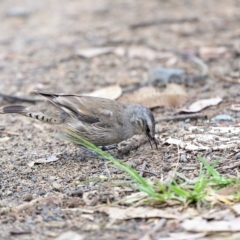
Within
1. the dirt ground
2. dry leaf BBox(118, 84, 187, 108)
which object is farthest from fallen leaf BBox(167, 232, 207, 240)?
dry leaf BBox(118, 84, 187, 108)

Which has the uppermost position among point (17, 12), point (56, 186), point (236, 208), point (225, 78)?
point (236, 208)

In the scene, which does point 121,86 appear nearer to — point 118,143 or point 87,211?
point 118,143

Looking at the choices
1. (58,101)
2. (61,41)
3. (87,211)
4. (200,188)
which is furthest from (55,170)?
Answer: (61,41)

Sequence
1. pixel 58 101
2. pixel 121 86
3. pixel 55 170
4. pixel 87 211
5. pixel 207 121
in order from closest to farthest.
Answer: pixel 87 211, pixel 55 170, pixel 58 101, pixel 207 121, pixel 121 86

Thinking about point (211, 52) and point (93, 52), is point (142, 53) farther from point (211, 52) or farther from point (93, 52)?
point (211, 52)

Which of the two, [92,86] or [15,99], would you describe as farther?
[92,86]

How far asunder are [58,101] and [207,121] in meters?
1.82

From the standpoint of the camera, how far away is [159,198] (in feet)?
17.1

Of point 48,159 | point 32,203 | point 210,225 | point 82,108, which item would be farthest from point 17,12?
point 210,225

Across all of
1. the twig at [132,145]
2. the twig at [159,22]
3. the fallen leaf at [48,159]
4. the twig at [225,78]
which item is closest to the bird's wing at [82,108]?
the twig at [132,145]

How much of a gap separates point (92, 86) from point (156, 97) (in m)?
1.46

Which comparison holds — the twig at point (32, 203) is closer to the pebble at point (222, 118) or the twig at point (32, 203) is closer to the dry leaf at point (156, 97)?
the pebble at point (222, 118)

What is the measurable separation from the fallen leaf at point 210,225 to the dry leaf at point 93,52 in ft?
22.0

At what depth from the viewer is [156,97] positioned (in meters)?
8.73
